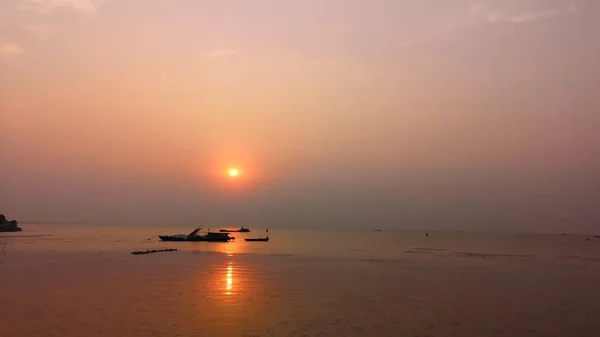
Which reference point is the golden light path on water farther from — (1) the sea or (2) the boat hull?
(2) the boat hull

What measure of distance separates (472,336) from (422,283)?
23583mm

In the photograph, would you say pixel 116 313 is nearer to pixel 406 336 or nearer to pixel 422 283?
pixel 406 336

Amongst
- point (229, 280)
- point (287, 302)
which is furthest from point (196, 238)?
point (287, 302)

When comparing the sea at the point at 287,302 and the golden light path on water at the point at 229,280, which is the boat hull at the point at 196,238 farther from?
the golden light path on water at the point at 229,280

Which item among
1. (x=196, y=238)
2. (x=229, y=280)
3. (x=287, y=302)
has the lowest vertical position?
(x=287, y=302)

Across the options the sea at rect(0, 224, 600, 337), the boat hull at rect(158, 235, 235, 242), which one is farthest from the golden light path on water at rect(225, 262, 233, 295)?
the boat hull at rect(158, 235, 235, 242)

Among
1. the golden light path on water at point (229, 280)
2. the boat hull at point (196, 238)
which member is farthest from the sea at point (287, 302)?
the boat hull at point (196, 238)

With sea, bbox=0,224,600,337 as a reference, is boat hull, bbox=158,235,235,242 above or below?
above

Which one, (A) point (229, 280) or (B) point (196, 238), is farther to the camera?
(B) point (196, 238)

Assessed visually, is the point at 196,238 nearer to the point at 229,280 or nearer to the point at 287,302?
the point at 229,280

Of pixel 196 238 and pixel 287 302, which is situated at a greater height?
pixel 196 238

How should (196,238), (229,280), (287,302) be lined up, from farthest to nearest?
(196,238) → (229,280) → (287,302)

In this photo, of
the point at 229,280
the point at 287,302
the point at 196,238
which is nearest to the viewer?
the point at 287,302

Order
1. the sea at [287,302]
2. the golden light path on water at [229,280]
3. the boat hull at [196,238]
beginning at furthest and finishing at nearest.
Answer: the boat hull at [196,238] → the golden light path on water at [229,280] → the sea at [287,302]
